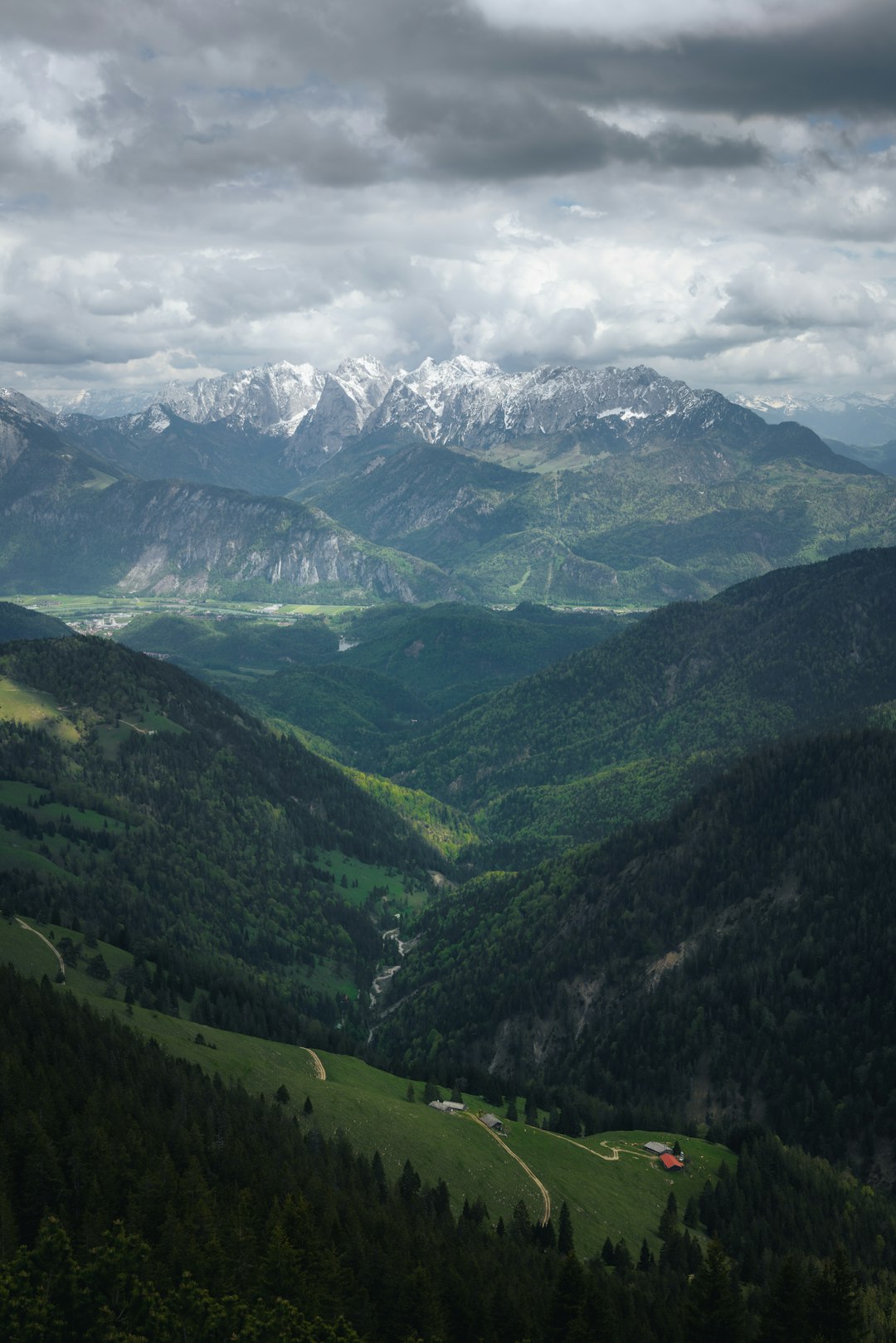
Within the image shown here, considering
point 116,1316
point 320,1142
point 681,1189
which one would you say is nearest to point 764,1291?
point 681,1189

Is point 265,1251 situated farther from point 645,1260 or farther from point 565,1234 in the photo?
point 645,1260

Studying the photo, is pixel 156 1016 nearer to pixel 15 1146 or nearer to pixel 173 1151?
pixel 173 1151

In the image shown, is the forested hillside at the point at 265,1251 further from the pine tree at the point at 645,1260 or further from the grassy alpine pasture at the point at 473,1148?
the grassy alpine pasture at the point at 473,1148

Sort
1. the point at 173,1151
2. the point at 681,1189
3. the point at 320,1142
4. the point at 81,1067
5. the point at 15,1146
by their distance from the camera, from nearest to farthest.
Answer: the point at 15,1146 → the point at 173,1151 → the point at 81,1067 → the point at 320,1142 → the point at 681,1189

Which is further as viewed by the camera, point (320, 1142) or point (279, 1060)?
point (279, 1060)

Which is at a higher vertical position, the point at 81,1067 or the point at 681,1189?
the point at 81,1067

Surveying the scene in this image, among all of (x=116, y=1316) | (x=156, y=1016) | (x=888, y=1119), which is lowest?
(x=888, y=1119)

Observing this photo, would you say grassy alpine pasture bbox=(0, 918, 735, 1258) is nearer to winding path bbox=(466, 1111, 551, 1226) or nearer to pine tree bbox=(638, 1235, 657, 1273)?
winding path bbox=(466, 1111, 551, 1226)
